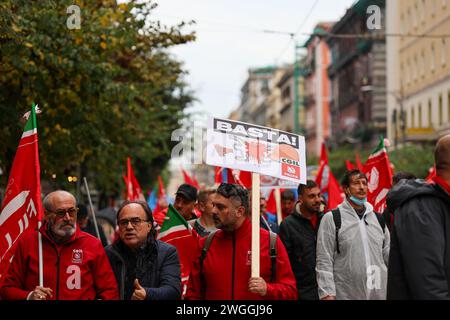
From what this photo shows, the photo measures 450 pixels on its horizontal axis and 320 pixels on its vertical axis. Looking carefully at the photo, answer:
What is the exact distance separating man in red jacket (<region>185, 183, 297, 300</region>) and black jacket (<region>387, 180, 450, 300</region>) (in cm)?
156

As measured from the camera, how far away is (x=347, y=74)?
85250 millimetres

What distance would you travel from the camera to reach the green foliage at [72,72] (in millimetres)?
15117

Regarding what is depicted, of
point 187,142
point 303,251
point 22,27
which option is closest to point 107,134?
point 22,27

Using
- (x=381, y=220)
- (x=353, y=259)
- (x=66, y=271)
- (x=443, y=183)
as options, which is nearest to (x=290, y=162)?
(x=66, y=271)

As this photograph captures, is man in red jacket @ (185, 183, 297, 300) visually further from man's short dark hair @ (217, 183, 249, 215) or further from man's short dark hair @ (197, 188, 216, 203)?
man's short dark hair @ (197, 188, 216, 203)

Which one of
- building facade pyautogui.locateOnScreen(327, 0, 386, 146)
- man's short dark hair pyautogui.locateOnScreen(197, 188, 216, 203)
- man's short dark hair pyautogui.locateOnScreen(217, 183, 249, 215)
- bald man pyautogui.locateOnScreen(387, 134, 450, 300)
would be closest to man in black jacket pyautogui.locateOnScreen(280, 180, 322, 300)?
man's short dark hair pyautogui.locateOnScreen(197, 188, 216, 203)

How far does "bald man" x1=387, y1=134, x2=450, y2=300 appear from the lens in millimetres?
5145

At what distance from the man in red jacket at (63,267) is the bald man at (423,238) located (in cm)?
A: 223

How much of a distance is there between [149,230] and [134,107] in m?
13.6

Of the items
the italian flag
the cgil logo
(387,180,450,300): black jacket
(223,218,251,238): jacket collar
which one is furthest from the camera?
the italian flag

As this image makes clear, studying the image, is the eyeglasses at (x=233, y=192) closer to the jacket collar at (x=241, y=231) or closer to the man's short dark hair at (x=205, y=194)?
the jacket collar at (x=241, y=231)

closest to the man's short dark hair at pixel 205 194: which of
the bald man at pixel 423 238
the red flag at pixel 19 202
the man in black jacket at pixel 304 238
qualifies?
the man in black jacket at pixel 304 238

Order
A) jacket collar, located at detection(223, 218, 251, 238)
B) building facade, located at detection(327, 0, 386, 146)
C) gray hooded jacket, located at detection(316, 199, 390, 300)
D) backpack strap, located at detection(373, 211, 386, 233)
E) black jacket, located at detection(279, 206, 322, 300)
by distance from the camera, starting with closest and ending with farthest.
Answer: jacket collar, located at detection(223, 218, 251, 238) < gray hooded jacket, located at detection(316, 199, 390, 300) < backpack strap, located at detection(373, 211, 386, 233) < black jacket, located at detection(279, 206, 322, 300) < building facade, located at detection(327, 0, 386, 146)

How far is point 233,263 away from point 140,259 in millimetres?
673
